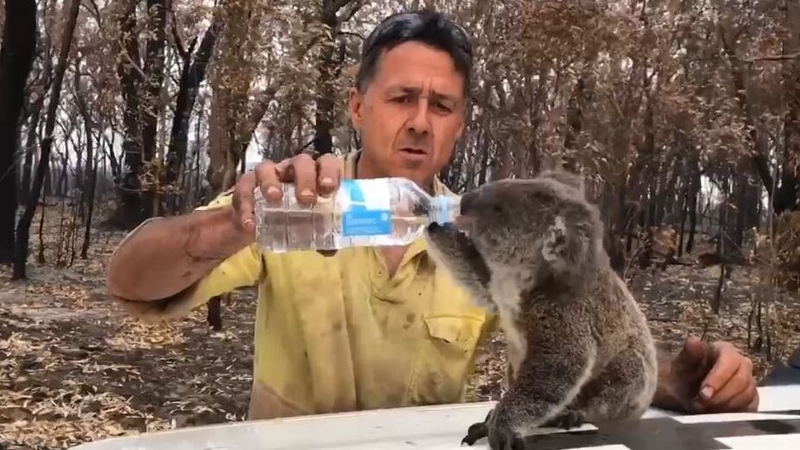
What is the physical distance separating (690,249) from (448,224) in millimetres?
8475

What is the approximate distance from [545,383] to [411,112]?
0.70 metres

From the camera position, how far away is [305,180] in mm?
1257

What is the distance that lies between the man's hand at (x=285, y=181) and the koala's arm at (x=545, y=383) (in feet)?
1.39

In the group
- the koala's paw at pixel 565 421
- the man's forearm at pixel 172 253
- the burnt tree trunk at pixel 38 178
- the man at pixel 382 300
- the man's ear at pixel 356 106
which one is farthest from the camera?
the burnt tree trunk at pixel 38 178

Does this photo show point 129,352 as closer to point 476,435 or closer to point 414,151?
point 414,151

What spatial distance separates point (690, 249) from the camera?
9.41 meters

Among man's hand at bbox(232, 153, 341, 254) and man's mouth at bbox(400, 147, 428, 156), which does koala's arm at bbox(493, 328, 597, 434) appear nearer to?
man's hand at bbox(232, 153, 341, 254)

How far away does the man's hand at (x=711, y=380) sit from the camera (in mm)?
1610

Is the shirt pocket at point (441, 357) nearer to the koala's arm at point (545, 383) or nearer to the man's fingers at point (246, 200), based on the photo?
the koala's arm at point (545, 383)

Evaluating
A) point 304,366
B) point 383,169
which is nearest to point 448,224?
point 383,169

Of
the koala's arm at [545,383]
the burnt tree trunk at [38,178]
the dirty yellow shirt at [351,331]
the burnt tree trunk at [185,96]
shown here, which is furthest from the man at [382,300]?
the burnt tree trunk at [38,178]

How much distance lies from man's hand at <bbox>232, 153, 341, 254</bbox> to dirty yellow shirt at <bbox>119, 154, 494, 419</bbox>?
47 centimetres

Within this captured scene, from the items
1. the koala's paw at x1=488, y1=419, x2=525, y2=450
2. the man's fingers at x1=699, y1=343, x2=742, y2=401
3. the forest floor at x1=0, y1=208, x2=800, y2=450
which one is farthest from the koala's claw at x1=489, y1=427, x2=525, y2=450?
the forest floor at x1=0, y1=208, x2=800, y2=450

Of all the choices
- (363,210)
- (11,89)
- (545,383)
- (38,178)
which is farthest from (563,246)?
(11,89)
